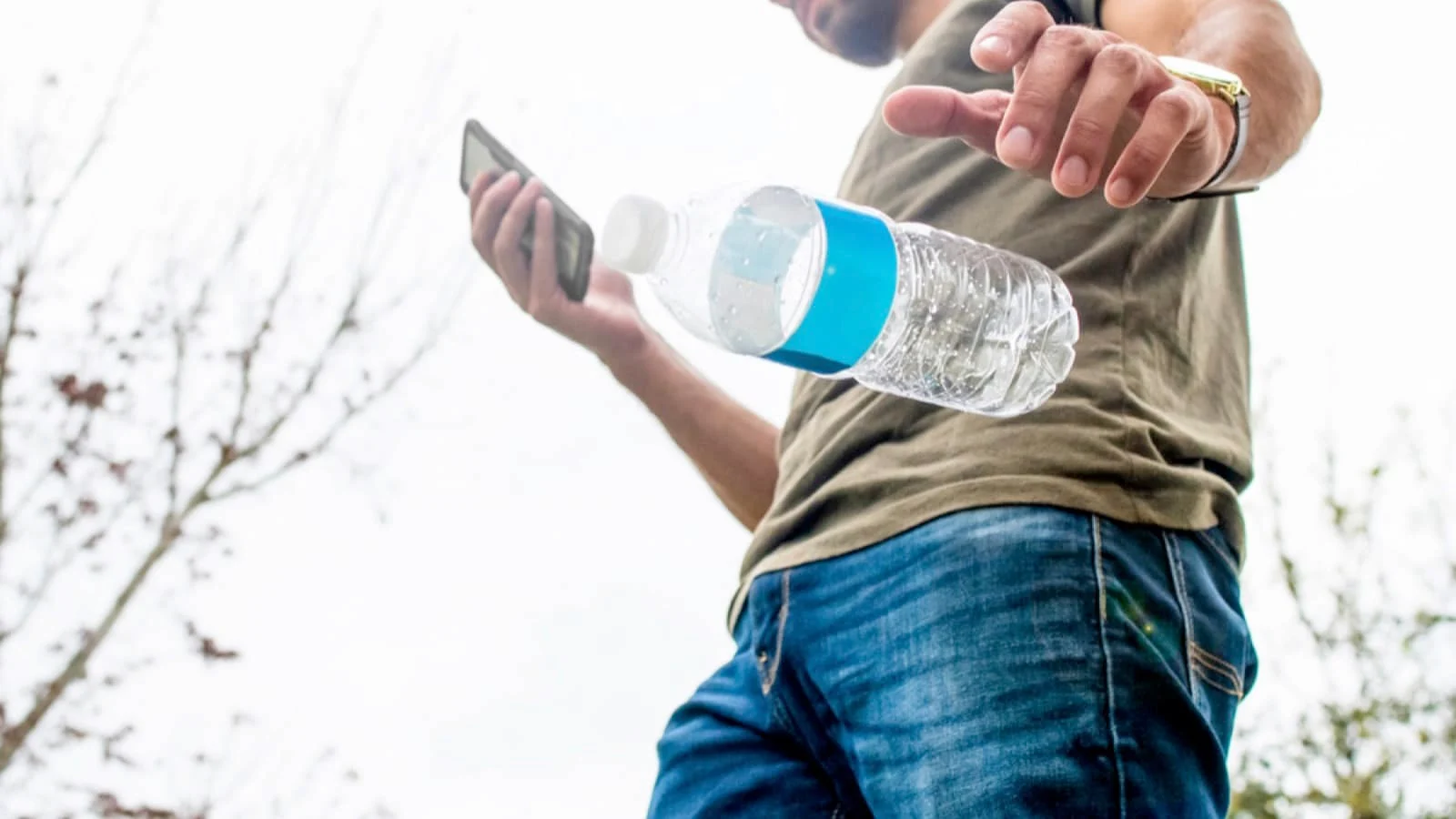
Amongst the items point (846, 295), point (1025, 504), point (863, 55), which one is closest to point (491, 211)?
point (863, 55)

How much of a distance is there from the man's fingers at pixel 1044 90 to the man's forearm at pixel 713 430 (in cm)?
63

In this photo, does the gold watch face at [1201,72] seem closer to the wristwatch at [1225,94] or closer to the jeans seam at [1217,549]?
the wristwatch at [1225,94]

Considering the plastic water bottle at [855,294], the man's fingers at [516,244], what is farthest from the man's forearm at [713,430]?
the plastic water bottle at [855,294]

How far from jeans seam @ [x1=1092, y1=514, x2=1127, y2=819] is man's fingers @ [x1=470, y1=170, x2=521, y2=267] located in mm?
706

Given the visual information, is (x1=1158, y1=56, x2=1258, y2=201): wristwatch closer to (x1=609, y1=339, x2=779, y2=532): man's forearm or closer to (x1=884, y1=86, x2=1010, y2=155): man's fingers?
(x1=884, y1=86, x2=1010, y2=155): man's fingers

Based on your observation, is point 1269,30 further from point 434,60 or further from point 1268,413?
point 1268,413

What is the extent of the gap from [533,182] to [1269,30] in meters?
0.68

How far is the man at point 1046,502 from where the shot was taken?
53 centimetres

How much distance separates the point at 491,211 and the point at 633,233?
407 mm

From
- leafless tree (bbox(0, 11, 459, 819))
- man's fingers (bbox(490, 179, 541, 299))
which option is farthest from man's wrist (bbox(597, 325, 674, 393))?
leafless tree (bbox(0, 11, 459, 819))

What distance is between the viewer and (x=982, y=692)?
22.8 inches

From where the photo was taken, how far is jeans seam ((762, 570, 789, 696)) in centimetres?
72

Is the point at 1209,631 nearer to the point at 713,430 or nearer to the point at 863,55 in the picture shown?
the point at 713,430

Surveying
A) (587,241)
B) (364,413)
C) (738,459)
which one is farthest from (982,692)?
(364,413)
